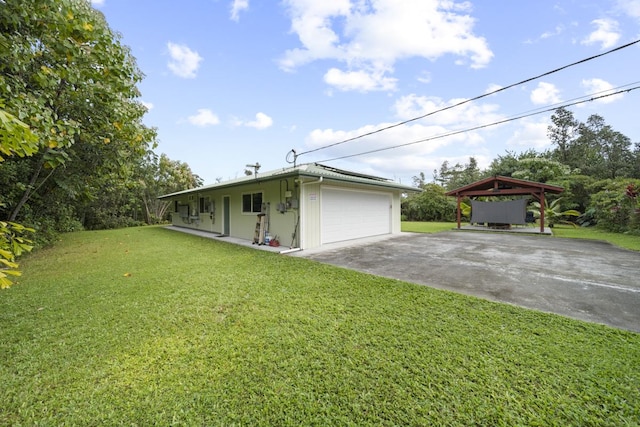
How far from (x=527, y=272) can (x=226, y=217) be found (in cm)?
1015

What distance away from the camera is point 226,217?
11055 mm

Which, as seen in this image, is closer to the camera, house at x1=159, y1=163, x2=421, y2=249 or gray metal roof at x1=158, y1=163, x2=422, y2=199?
gray metal roof at x1=158, y1=163, x2=422, y2=199

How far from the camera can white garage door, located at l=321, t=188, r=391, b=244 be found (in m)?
8.28

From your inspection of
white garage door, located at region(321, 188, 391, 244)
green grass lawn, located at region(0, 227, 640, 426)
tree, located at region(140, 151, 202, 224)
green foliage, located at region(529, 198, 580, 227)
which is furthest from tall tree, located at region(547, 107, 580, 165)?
tree, located at region(140, 151, 202, 224)

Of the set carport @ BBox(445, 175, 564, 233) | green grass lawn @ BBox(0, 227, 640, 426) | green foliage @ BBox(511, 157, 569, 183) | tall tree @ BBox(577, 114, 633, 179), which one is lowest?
green grass lawn @ BBox(0, 227, 640, 426)

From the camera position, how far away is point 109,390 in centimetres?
187

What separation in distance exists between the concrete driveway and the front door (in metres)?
5.21

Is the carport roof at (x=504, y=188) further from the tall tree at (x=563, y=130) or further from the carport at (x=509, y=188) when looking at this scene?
the tall tree at (x=563, y=130)

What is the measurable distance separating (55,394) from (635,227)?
1677cm

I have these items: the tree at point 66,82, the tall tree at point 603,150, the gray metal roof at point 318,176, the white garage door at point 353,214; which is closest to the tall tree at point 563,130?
the tall tree at point 603,150

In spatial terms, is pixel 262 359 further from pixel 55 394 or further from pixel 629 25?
pixel 629 25

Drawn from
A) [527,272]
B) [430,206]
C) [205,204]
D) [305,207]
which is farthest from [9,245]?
[430,206]

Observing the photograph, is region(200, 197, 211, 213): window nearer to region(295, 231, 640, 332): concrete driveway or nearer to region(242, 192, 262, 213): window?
region(242, 192, 262, 213): window

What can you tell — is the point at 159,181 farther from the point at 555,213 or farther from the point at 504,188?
the point at 555,213
